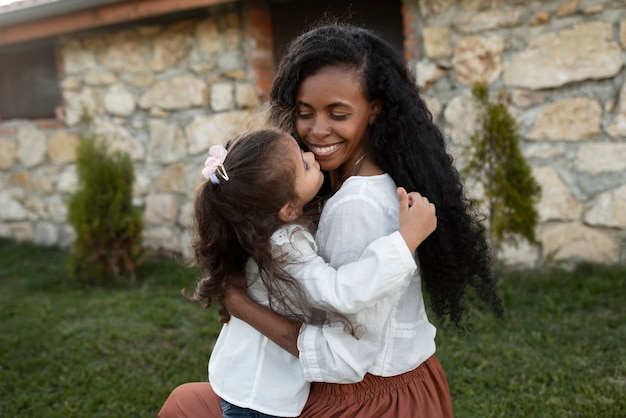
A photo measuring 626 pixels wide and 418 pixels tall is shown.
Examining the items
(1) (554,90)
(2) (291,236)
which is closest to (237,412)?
(2) (291,236)

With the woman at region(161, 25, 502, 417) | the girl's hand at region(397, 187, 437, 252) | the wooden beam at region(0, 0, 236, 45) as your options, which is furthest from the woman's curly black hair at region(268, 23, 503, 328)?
the wooden beam at region(0, 0, 236, 45)

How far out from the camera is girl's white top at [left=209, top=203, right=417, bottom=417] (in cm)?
138

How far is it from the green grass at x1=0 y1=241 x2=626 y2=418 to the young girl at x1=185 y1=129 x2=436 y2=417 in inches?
58.8

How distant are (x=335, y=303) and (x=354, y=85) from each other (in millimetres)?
593

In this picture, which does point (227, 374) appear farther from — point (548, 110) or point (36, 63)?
point (36, 63)

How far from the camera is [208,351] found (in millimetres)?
3684

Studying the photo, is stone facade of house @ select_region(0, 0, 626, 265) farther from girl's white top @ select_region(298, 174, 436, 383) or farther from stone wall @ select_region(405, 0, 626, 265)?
girl's white top @ select_region(298, 174, 436, 383)

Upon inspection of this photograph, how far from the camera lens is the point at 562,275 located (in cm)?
425

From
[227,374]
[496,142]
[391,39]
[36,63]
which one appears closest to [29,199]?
[36,63]

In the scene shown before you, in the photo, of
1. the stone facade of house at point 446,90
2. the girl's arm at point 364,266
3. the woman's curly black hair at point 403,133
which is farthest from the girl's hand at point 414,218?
the stone facade of house at point 446,90

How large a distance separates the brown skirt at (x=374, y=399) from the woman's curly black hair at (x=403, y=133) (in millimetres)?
311

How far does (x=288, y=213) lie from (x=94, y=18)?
15.3ft

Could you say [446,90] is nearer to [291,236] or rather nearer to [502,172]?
[502,172]

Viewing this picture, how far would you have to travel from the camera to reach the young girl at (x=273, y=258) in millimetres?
1408
